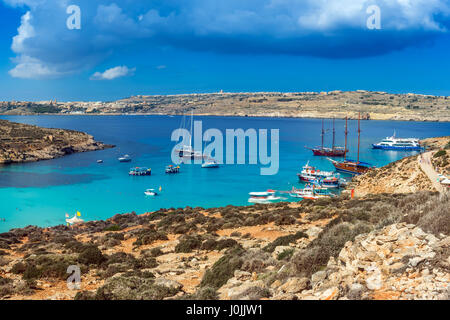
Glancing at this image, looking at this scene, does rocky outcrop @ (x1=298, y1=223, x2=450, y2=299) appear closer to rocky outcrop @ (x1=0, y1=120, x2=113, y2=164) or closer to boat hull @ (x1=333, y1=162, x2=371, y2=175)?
boat hull @ (x1=333, y1=162, x2=371, y2=175)

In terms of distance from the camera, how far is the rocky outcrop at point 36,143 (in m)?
58.9

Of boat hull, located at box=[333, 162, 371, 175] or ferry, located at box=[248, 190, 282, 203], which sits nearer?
ferry, located at box=[248, 190, 282, 203]

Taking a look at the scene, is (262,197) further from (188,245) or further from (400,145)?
(400,145)

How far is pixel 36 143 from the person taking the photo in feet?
211

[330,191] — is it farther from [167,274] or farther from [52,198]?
[167,274]

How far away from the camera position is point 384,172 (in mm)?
35875

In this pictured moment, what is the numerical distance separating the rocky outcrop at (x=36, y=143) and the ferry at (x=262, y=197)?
4167 cm

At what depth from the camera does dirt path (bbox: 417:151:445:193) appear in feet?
85.0

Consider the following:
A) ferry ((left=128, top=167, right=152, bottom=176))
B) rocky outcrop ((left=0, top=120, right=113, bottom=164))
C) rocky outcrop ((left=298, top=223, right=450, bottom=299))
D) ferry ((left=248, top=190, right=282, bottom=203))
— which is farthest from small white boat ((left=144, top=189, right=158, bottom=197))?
rocky outcrop ((left=298, top=223, right=450, bottom=299))

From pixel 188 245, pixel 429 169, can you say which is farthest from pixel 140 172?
pixel 188 245

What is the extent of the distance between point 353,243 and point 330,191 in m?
33.8

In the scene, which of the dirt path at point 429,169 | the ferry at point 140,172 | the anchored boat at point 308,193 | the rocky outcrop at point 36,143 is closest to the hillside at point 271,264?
the dirt path at point 429,169

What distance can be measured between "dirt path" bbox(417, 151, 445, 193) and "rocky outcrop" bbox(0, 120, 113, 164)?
184 ft

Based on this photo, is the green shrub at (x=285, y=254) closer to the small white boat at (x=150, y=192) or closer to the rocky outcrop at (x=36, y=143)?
the small white boat at (x=150, y=192)
